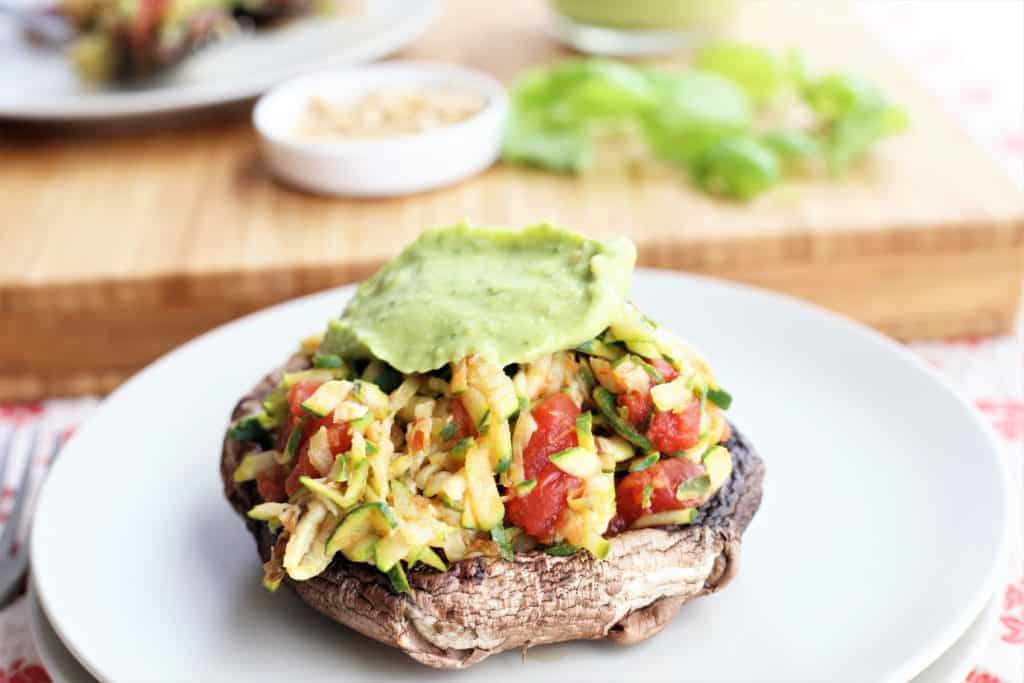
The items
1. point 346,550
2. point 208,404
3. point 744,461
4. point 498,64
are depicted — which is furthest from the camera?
point 498,64

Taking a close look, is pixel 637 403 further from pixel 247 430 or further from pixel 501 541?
pixel 247 430

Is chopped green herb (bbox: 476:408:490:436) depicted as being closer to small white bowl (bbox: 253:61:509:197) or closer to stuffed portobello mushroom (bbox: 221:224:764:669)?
stuffed portobello mushroom (bbox: 221:224:764:669)

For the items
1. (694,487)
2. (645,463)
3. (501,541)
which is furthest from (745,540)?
(501,541)

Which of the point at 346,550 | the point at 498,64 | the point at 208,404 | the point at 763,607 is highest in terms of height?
the point at 346,550

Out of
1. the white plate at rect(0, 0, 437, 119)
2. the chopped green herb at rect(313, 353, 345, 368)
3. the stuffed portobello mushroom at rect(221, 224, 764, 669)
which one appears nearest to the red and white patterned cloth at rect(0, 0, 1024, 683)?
the stuffed portobello mushroom at rect(221, 224, 764, 669)

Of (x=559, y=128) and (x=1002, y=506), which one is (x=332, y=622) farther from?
(x=559, y=128)

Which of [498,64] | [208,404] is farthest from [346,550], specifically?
[498,64]
